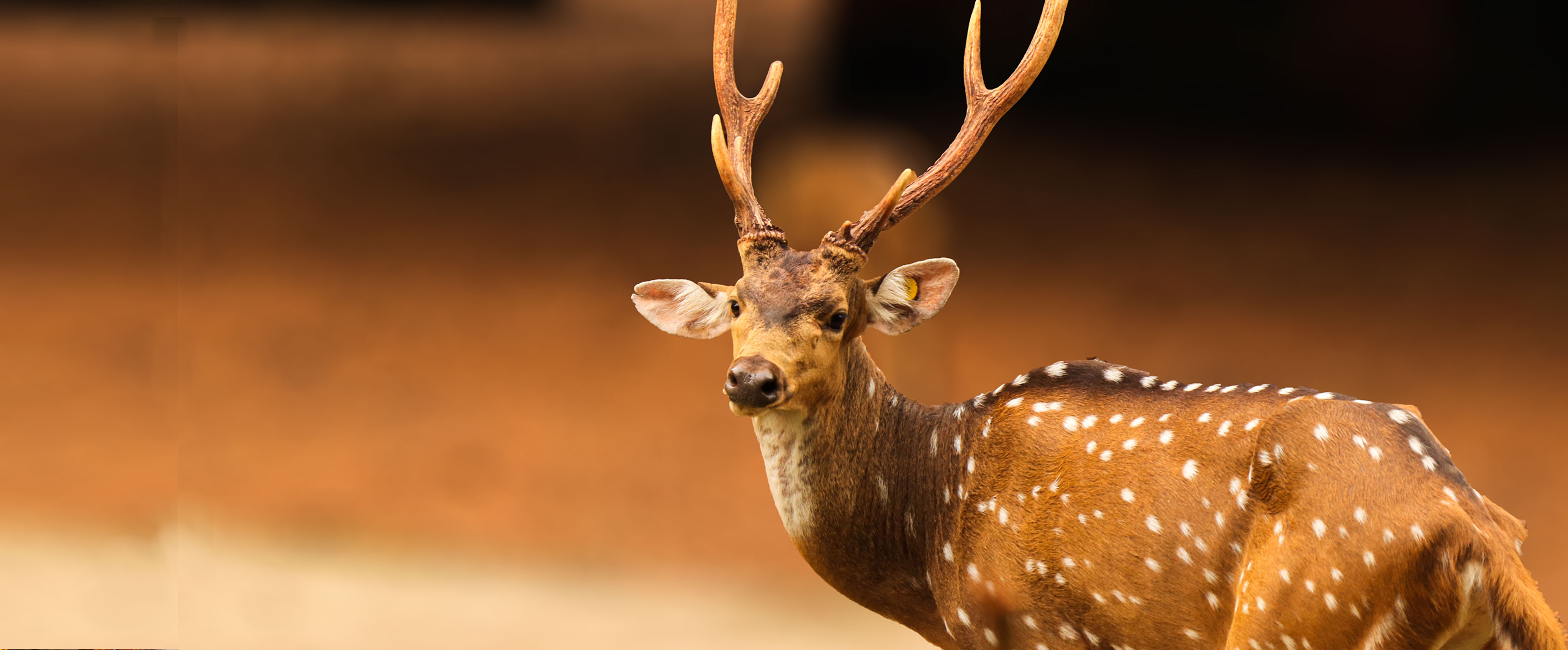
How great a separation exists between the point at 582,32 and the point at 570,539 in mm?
2213

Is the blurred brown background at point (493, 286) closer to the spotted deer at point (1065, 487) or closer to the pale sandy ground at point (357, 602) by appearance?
the pale sandy ground at point (357, 602)

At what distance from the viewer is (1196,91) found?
435 cm

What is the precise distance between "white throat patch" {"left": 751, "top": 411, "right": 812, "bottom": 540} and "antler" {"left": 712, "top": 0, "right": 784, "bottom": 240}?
455 millimetres

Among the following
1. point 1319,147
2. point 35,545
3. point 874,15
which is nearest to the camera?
point 1319,147

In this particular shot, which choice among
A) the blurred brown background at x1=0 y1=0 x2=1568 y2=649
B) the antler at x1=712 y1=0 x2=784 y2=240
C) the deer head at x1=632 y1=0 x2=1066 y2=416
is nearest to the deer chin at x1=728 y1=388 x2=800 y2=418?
the deer head at x1=632 y1=0 x2=1066 y2=416

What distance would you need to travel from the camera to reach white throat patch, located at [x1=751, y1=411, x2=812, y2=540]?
2.80m

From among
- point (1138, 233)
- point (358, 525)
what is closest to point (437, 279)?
point (358, 525)

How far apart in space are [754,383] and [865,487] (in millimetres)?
573

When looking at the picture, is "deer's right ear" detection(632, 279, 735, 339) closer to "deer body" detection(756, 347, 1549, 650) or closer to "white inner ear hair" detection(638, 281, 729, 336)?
"white inner ear hair" detection(638, 281, 729, 336)

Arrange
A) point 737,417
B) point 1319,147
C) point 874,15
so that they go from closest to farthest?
point 1319,147 < point 874,15 < point 737,417

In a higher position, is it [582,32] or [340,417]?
[582,32]

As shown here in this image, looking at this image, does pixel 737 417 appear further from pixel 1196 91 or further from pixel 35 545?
pixel 35 545

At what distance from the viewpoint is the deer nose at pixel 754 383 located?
2.46 m

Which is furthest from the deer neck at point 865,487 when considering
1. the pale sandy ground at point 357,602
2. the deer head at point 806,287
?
the pale sandy ground at point 357,602
